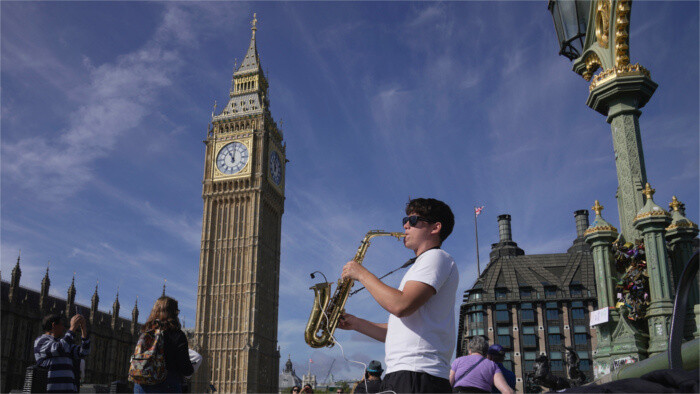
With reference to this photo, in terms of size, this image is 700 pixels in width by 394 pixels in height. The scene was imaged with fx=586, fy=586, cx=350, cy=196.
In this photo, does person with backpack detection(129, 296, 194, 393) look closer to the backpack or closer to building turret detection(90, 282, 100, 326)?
the backpack

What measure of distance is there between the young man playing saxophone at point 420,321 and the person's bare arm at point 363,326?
1.67 feet

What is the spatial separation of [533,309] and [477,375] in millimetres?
53096

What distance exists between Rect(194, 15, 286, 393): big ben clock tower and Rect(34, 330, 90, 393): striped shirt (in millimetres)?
55055

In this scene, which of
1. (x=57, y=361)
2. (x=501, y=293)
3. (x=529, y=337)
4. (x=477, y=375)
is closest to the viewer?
(x=477, y=375)

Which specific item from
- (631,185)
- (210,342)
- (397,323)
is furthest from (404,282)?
(210,342)

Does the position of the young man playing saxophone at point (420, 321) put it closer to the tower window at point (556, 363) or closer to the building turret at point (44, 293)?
the tower window at point (556, 363)

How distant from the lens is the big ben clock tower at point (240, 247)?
6122 cm

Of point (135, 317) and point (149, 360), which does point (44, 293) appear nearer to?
point (135, 317)

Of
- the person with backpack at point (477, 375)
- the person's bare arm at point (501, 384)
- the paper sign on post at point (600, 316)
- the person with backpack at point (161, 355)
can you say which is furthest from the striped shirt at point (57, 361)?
the paper sign on post at point (600, 316)

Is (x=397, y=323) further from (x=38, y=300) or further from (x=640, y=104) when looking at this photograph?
(x=38, y=300)

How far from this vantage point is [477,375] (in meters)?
5.83

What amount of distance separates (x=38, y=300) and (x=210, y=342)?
776 inches

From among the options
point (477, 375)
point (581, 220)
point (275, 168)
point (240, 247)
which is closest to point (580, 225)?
point (581, 220)

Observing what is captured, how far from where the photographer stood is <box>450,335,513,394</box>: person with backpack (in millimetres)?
5738
